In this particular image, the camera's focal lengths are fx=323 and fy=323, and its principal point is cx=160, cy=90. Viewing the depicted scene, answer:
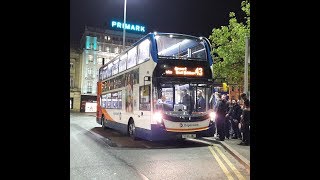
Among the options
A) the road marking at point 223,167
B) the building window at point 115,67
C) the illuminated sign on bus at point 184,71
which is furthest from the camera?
the building window at point 115,67

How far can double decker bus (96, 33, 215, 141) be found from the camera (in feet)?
36.4

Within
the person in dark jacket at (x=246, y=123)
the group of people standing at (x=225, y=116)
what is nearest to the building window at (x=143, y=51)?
the group of people standing at (x=225, y=116)

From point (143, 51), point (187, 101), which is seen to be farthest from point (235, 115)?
point (143, 51)

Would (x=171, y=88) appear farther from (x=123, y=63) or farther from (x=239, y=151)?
(x=123, y=63)

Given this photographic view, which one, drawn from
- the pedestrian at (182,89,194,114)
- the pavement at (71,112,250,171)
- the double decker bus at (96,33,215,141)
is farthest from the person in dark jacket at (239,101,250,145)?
the pedestrian at (182,89,194,114)

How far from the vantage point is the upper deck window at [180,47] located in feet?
38.3

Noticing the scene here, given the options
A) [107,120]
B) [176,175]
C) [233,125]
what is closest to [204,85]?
[233,125]

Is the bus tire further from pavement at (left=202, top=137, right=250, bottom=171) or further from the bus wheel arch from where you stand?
pavement at (left=202, top=137, right=250, bottom=171)

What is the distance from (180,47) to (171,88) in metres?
1.75

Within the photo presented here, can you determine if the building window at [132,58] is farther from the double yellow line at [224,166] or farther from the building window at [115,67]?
the double yellow line at [224,166]

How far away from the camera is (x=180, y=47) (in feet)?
40.4
